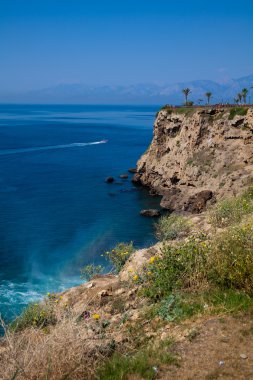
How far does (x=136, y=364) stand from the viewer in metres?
8.64

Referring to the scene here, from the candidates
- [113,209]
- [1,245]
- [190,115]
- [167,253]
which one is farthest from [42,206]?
[167,253]

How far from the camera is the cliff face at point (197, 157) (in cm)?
6081

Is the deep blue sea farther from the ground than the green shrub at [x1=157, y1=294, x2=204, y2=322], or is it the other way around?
the green shrub at [x1=157, y1=294, x2=204, y2=322]

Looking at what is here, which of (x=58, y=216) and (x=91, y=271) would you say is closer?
(x=91, y=271)

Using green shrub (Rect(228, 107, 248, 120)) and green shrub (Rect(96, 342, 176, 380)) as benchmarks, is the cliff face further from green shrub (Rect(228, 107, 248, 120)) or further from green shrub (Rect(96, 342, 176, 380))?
green shrub (Rect(96, 342, 176, 380))

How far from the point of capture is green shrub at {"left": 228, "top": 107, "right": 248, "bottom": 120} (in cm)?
6431

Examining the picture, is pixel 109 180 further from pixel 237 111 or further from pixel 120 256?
pixel 120 256

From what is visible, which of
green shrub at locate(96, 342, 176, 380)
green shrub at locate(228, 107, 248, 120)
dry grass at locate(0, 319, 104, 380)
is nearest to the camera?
dry grass at locate(0, 319, 104, 380)

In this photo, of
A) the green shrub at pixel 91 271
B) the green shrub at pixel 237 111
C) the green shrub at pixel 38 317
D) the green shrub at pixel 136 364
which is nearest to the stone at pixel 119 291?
the green shrub at pixel 38 317

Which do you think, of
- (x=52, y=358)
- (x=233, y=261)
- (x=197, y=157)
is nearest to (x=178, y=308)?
(x=233, y=261)

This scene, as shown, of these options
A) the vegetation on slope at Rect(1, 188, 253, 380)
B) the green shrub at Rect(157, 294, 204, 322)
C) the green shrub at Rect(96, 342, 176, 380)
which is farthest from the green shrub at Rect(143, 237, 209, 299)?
the green shrub at Rect(96, 342, 176, 380)

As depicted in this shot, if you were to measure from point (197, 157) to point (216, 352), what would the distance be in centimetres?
6178

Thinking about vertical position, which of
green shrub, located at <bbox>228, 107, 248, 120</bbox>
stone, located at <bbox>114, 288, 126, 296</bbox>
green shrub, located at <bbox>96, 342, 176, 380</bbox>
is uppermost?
green shrub, located at <bbox>228, 107, 248, 120</bbox>

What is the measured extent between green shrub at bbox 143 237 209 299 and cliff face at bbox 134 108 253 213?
45.2 m
